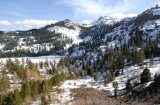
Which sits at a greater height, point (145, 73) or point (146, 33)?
point (146, 33)

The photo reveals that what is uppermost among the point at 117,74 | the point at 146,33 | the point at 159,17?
the point at 159,17

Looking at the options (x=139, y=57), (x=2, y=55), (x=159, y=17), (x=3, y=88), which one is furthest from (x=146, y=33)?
(x=2, y=55)

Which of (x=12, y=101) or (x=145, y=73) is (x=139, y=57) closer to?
(x=145, y=73)

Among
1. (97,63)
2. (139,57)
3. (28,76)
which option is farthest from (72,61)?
(139,57)

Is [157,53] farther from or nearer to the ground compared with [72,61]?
farther from the ground

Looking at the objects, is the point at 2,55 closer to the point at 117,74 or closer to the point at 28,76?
the point at 28,76

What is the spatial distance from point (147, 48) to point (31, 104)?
97077 millimetres

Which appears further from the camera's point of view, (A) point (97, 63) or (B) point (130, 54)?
(A) point (97, 63)

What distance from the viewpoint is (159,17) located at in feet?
477

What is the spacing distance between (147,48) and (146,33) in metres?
51.2

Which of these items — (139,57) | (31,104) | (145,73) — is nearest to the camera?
(31,104)

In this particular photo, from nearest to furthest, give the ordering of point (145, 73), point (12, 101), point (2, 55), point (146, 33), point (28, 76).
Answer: point (12, 101)
point (145, 73)
point (28, 76)
point (146, 33)
point (2, 55)

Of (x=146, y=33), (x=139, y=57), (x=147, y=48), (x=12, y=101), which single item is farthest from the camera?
(x=146, y=33)

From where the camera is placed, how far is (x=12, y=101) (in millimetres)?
28344
